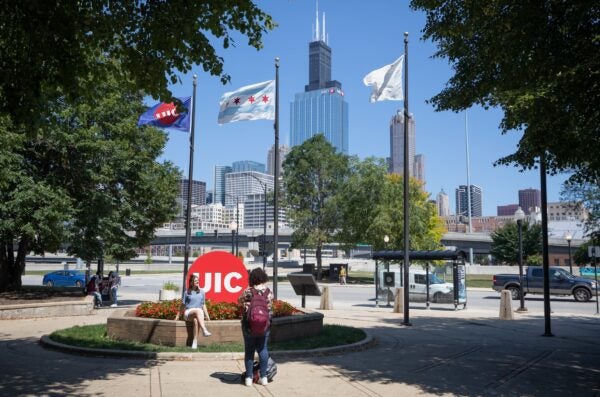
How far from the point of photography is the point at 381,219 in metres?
47.5

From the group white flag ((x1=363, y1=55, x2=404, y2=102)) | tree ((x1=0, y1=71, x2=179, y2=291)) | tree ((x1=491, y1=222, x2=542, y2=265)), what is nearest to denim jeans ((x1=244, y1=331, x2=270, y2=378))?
white flag ((x1=363, y1=55, x2=404, y2=102))

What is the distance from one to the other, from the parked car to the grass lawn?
19160 mm

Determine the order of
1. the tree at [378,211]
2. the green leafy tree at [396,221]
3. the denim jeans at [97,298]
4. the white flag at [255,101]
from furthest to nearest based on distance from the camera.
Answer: the tree at [378,211] < the green leafy tree at [396,221] < the denim jeans at [97,298] < the white flag at [255,101]

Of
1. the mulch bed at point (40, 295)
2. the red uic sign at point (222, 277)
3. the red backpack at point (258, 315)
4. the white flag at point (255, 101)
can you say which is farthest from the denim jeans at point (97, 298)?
the red backpack at point (258, 315)

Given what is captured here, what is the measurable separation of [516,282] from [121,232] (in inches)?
818

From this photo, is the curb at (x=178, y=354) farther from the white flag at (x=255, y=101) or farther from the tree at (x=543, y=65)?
the white flag at (x=255, y=101)

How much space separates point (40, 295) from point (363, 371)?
61.7 feet

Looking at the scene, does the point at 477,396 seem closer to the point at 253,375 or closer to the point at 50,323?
the point at 253,375

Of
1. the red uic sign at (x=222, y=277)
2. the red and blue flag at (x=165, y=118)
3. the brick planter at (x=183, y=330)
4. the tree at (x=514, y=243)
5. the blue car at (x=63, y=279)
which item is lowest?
the blue car at (x=63, y=279)

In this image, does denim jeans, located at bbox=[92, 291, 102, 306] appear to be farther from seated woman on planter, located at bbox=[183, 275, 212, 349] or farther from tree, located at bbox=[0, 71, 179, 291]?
seated woman on planter, located at bbox=[183, 275, 212, 349]

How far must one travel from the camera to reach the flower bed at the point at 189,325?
11117mm

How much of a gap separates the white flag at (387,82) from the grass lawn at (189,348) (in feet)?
25.0

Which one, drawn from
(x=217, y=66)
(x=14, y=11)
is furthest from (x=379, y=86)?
(x=14, y=11)

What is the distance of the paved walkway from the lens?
786 centimetres
